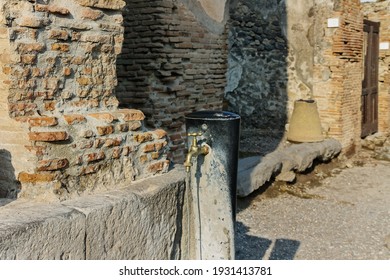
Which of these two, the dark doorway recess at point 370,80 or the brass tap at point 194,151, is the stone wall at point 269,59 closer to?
the dark doorway recess at point 370,80

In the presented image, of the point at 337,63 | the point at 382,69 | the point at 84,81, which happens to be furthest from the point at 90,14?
the point at 382,69

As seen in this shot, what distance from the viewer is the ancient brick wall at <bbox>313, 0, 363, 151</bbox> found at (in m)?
8.33

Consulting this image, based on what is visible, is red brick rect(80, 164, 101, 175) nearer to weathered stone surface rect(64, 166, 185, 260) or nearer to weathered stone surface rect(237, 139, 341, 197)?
weathered stone surface rect(64, 166, 185, 260)

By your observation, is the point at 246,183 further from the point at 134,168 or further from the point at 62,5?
the point at 62,5

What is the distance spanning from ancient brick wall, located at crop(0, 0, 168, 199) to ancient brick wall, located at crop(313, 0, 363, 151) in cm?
626

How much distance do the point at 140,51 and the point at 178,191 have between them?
106 inches

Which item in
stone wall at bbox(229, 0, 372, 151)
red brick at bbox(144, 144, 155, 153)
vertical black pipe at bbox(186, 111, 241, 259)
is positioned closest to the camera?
vertical black pipe at bbox(186, 111, 241, 259)

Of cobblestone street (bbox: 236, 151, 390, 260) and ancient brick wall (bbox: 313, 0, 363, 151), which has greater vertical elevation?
ancient brick wall (bbox: 313, 0, 363, 151)

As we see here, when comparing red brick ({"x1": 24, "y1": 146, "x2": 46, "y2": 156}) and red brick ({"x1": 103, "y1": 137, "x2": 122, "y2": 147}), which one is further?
red brick ({"x1": 103, "y1": 137, "x2": 122, "y2": 147})

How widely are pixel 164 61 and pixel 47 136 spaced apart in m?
2.96

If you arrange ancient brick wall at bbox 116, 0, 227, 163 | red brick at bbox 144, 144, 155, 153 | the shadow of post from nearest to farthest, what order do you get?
red brick at bbox 144, 144, 155, 153
the shadow of post
ancient brick wall at bbox 116, 0, 227, 163

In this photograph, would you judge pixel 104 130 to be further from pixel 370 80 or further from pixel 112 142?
pixel 370 80

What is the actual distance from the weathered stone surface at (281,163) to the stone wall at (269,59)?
4.73ft

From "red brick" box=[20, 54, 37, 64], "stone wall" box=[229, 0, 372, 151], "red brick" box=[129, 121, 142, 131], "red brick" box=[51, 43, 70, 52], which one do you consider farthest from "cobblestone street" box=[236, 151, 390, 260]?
"red brick" box=[20, 54, 37, 64]
